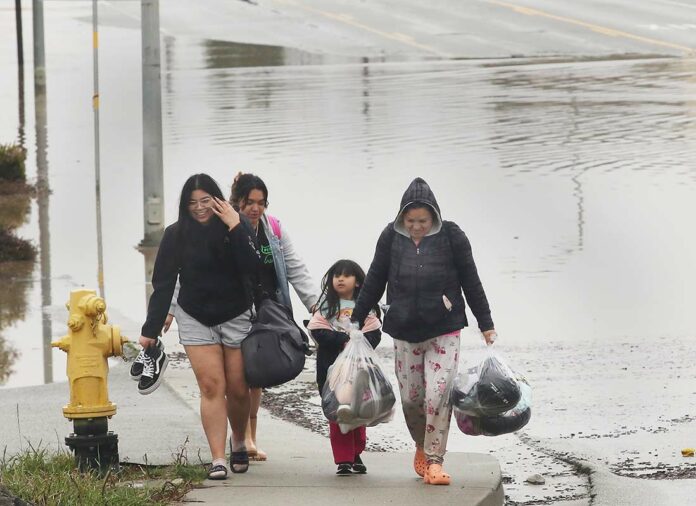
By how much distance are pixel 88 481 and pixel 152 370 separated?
787mm

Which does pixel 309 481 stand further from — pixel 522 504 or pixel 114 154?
pixel 114 154

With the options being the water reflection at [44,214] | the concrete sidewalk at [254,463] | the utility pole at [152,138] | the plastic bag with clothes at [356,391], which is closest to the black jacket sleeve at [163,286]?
the concrete sidewalk at [254,463]

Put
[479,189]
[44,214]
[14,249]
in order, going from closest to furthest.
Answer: [14,249] → [44,214] → [479,189]

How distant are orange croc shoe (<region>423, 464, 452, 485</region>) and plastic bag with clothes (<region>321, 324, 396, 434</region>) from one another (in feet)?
1.04

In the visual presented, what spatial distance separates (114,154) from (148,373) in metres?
14.5

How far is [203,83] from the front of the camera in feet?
95.4

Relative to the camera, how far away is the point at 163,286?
7.35 metres

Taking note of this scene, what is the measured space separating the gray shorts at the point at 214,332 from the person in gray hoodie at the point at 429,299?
0.53 m

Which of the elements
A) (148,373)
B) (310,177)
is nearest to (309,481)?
(148,373)

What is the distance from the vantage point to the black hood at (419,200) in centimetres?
725

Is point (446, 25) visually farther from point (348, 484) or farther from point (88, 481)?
point (88, 481)

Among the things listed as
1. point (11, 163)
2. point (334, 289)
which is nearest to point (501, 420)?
point (334, 289)

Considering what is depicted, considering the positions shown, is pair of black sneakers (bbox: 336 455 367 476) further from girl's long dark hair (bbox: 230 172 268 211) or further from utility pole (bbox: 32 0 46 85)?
utility pole (bbox: 32 0 46 85)

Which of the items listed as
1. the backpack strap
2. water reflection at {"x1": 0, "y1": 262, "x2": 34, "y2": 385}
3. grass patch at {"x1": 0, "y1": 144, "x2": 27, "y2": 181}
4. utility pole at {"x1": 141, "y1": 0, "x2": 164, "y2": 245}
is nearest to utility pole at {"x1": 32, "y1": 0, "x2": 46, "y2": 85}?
grass patch at {"x1": 0, "y1": 144, "x2": 27, "y2": 181}
